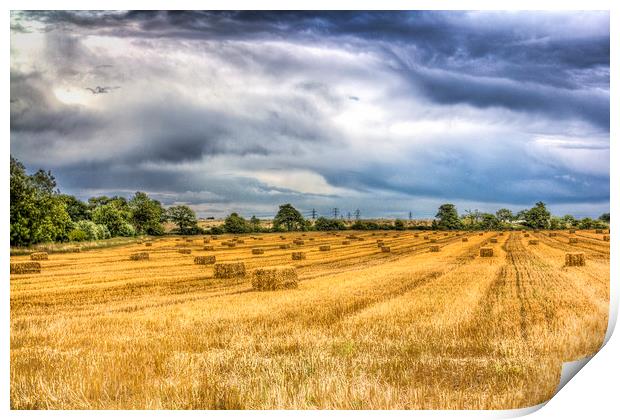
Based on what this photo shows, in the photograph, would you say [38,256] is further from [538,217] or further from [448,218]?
[538,217]

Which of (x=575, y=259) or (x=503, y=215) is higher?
(x=503, y=215)

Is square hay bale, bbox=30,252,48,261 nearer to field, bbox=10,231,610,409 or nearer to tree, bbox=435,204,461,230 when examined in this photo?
field, bbox=10,231,610,409

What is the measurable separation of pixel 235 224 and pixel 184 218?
2.00ft

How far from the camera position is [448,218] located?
8.31 meters

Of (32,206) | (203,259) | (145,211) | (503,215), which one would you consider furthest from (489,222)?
(32,206)

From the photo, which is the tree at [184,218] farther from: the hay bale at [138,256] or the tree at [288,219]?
the tree at [288,219]

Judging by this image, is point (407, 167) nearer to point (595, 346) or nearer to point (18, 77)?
point (595, 346)

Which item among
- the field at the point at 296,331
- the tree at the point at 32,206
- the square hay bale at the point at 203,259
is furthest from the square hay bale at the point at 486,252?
the tree at the point at 32,206

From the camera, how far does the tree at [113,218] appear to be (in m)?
7.53

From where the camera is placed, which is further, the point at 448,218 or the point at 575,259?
the point at 575,259

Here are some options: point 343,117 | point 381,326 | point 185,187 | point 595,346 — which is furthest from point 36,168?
point 595,346

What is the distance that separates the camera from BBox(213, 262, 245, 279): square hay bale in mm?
9281

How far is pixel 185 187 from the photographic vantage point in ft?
24.9

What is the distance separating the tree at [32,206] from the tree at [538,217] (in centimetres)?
571
